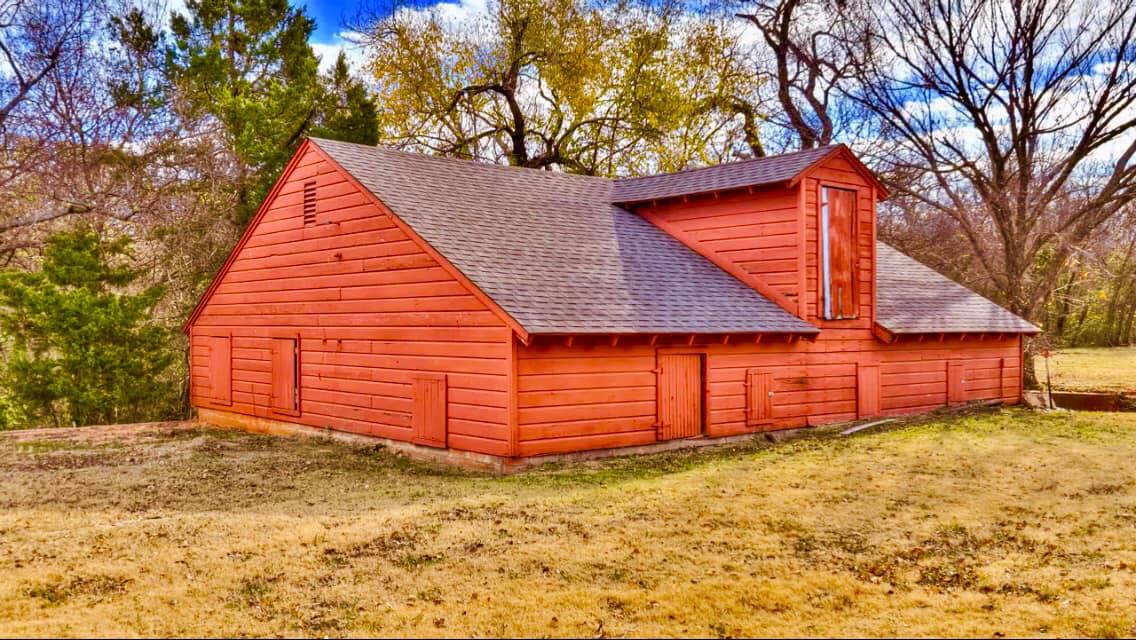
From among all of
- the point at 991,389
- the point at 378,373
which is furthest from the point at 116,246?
the point at 991,389

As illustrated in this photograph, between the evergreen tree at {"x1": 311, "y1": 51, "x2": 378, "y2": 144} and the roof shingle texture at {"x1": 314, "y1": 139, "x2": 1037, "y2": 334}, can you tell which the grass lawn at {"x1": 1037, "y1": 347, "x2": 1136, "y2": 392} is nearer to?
the roof shingle texture at {"x1": 314, "y1": 139, "x2": 1037, "y2": 334}

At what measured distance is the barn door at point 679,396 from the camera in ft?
49.4

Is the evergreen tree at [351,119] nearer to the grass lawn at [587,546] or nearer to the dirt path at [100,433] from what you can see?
the dirt path at [100,433]

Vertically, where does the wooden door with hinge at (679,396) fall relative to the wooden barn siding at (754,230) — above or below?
below

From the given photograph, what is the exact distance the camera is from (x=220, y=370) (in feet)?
68.6

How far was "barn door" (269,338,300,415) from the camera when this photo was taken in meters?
18.3

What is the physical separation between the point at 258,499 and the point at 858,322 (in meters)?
12.4

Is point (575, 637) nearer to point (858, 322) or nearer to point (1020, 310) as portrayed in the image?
point (858, 322)

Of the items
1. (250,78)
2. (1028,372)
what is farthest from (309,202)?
(1028,372)

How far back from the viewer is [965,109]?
25797 millimetres

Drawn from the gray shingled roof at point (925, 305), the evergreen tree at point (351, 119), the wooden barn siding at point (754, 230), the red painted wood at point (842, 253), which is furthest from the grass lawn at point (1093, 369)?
the evergreen tree at point (351, 119)

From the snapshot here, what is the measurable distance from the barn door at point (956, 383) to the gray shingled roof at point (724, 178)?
6.49 m

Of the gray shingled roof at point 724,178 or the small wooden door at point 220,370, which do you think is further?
the small wooden door at point 220,370

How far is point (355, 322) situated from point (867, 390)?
10.5 m
